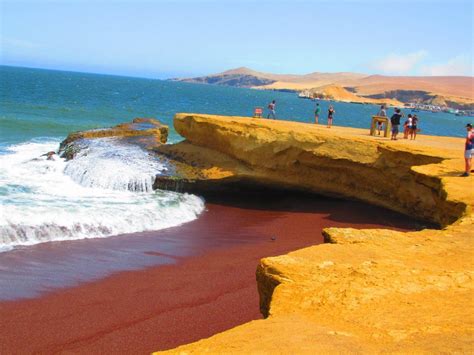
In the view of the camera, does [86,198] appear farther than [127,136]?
No

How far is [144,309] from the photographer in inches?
352

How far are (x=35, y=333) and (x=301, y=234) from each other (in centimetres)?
818

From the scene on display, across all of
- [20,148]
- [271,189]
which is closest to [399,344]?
[271,189]

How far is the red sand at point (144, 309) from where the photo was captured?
776cm

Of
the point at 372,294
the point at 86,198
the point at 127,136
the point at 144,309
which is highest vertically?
the point at 372,294

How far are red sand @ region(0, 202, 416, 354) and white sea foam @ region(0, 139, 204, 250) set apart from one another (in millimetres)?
2832

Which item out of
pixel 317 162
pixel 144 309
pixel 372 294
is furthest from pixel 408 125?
pixel 372 294

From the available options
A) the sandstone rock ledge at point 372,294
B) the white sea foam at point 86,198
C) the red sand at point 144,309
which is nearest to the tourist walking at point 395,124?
the sandstone rock ledge at point 372,294

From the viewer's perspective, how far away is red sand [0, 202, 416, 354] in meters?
7.76

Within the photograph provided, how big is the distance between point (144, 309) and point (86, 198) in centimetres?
768

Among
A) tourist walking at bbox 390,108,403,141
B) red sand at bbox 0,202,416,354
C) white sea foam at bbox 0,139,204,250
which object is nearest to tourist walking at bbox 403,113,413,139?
tourist walking at bbox 390,108,403,141

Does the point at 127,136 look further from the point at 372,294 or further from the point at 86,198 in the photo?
the point at 372,294

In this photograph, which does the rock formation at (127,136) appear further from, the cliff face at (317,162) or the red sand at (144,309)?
the red sand at (144,309)

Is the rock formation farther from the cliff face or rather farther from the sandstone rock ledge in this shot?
the sandstone rock ledge
